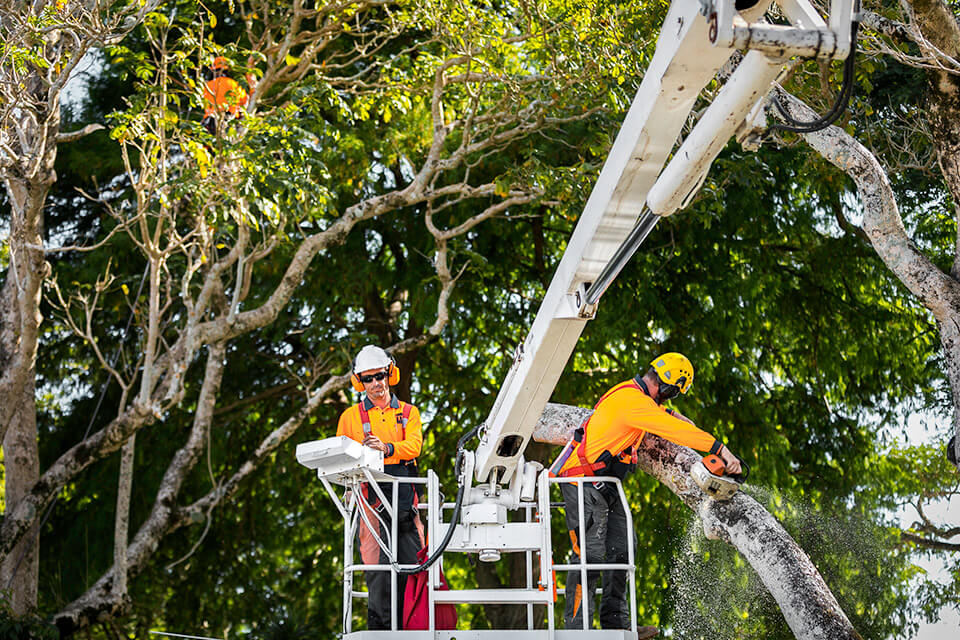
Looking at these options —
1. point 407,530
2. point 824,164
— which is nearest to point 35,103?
point 407,530

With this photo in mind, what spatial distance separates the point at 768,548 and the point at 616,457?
1.07 m

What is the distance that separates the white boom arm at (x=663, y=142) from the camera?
338 cm

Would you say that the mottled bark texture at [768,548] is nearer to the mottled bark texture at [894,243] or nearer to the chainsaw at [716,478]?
the chainsaw at [716,478]

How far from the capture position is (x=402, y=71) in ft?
37.0

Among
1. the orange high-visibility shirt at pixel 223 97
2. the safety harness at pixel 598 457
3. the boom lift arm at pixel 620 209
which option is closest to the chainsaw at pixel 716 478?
the safety harness at pixel 598 457

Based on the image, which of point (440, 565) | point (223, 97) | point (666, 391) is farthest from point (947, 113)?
point (223, 97)

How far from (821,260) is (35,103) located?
341 inches

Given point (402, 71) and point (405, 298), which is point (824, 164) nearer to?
point (402, 71)

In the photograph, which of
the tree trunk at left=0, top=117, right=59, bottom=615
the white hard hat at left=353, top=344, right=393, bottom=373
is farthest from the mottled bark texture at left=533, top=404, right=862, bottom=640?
the tree trunk at left=0, top=117, right=59, bottom=615

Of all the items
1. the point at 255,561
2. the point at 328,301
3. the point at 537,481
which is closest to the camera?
the point at 537,481

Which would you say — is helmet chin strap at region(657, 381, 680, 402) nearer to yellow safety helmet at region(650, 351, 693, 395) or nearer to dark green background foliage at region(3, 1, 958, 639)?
yellow safety helmet at region(650, 351, 693, 395)

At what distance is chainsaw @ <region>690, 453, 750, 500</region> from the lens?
6.37 metres

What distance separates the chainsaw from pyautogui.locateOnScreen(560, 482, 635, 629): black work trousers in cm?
57

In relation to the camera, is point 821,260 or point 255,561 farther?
point 255,561
